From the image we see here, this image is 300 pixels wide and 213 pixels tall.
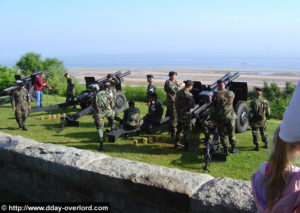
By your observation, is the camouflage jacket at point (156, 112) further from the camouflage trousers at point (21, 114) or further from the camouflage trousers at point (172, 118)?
the camouflage trousers at point (21, 114)

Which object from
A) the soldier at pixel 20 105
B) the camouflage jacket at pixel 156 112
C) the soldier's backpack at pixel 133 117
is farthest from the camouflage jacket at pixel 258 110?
the soldier at pixel 20 105

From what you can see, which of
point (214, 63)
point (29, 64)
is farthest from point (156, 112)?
point (214, 63)

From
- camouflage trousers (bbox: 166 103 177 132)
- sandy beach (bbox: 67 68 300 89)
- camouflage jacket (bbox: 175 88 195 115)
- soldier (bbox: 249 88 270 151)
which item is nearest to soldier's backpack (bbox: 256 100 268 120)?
soldier (bbox: 249 88 270 151)

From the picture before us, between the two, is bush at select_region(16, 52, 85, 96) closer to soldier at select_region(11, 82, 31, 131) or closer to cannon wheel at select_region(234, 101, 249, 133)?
soldier at select_region(11, 82, 31, 131)

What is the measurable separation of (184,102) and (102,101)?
209 centimetres

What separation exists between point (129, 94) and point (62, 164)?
1356 cm

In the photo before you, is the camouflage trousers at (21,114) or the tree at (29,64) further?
the tree at (29,64)

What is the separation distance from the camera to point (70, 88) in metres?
13.7

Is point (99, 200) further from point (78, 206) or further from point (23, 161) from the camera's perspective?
point (23, 161)

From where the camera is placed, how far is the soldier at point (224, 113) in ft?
22.6

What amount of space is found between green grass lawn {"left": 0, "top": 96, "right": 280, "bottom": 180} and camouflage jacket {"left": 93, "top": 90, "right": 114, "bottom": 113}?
0.98m

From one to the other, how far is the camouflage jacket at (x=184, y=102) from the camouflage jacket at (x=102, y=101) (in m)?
1.79

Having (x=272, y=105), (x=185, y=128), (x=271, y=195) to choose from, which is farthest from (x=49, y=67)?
(x=271, y=195)

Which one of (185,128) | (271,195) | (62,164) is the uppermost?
(271,195)
